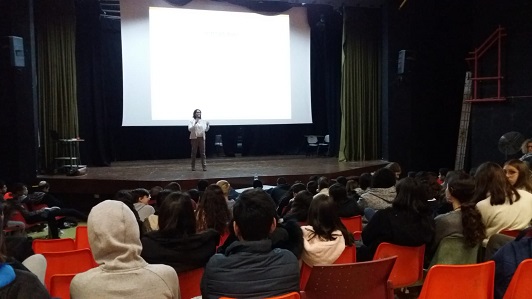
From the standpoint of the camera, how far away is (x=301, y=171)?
9047mm

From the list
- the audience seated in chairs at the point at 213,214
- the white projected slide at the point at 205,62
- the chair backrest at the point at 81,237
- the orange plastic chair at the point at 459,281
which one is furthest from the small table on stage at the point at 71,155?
the orange plastic chair at the point at 459,281

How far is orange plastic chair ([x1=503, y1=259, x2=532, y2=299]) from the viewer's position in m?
2.14

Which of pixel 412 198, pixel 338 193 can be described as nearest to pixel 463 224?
pixel 412 198

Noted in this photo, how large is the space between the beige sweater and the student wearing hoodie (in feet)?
3.43

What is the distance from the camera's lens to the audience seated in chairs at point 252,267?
2.00 m

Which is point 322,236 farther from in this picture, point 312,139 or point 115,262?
point 312,139

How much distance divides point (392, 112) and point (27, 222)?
7.28m

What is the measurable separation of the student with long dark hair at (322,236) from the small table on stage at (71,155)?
22.1 ft

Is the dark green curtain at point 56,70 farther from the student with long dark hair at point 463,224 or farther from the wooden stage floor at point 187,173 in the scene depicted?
the student with long dark hair at point 463,224

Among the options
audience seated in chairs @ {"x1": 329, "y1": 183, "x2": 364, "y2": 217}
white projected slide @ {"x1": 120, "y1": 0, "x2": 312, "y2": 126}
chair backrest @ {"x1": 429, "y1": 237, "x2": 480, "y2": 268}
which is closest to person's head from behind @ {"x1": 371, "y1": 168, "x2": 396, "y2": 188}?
audience seated in chairs @ {"x1": 329, "y1": 183, "x2": 364, "y2": 217}

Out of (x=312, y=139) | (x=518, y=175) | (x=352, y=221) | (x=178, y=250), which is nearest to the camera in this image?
(x=178, y=250)

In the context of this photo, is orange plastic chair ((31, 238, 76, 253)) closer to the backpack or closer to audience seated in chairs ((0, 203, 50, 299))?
audience seated in chairs ((0, 203, 50, 299))

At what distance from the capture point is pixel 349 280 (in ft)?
7.31

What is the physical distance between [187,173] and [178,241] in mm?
6539
